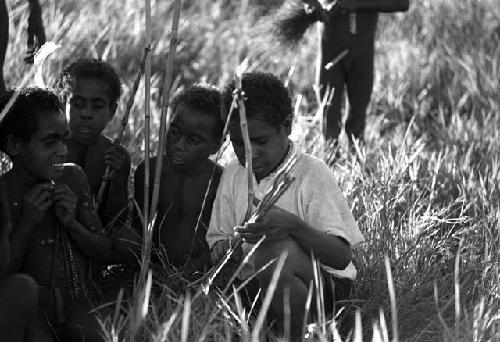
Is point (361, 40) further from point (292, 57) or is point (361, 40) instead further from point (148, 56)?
point (148, 56)

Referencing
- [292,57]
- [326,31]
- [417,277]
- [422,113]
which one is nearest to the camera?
[417,277]

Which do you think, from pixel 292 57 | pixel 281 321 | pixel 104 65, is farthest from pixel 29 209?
pixel 292 57

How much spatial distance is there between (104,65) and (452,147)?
178 cm

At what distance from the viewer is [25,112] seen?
130 inches

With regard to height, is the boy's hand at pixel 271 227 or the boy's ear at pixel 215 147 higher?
the boy's ear at pixel 215 147

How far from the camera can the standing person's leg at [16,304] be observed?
2838 millimetres

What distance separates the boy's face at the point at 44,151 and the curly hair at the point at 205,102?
0.60 m

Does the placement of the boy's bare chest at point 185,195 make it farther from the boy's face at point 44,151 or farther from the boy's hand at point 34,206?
the boy's hand at point 34,206

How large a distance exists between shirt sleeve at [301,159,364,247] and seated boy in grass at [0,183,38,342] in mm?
855

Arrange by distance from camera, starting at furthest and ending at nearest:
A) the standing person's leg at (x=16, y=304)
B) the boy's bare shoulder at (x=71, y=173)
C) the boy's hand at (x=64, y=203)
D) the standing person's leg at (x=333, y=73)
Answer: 1. the standing person's leg at (x=333, y=73)
2. the boy's bare shoulder at (x=71, y=173)
3. the boy's hand at (x=64, y=203)
4. the standing person's leg at (x=16, y=304)

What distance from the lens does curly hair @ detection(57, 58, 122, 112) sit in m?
3.99

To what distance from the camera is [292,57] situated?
6602 mm

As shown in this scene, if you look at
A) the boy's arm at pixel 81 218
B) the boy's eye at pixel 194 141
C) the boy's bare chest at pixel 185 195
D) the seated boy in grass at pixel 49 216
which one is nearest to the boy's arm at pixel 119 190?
the boy's bare chest at pixel 185 195

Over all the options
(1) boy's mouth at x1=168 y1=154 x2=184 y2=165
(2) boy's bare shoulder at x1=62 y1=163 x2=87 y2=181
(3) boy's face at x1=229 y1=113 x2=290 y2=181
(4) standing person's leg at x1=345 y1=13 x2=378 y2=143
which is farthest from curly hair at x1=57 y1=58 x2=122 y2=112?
(4) standing person's leg at x1=345 y1=13 x2=378 y2=143
